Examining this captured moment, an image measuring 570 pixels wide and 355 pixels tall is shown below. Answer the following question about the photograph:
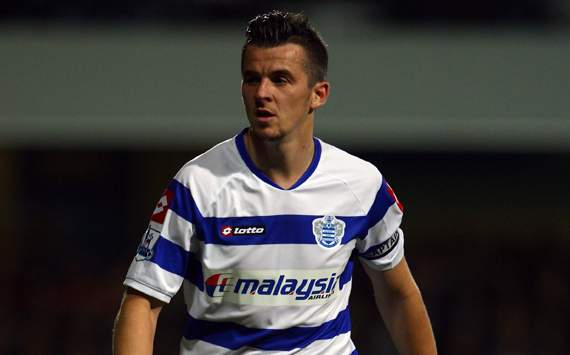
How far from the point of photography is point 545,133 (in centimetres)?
778

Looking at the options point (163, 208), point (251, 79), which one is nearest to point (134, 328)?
point (163, 208)

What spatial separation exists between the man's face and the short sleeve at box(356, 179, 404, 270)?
0.40 m

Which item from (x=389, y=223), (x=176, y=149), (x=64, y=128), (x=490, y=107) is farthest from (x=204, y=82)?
(x=389, y=223)

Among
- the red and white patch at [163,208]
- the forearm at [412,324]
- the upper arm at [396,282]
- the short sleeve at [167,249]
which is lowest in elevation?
the forearm at [412,324]

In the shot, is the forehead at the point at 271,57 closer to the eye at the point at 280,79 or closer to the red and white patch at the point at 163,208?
the eye at the point at 280,79

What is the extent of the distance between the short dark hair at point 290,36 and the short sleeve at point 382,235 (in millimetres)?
426

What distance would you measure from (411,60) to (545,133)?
1.14 m

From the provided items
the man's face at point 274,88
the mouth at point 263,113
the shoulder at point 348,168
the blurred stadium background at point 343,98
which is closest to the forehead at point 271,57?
the man's face at point 274,88

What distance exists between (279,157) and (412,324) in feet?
2.31

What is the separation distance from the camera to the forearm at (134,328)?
267 cm

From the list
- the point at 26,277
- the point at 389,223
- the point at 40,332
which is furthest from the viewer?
the point at 26,277

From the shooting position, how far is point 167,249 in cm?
276

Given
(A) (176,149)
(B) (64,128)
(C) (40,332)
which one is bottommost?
(C) (40,332)

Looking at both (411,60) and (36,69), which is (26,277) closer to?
(36,69)
